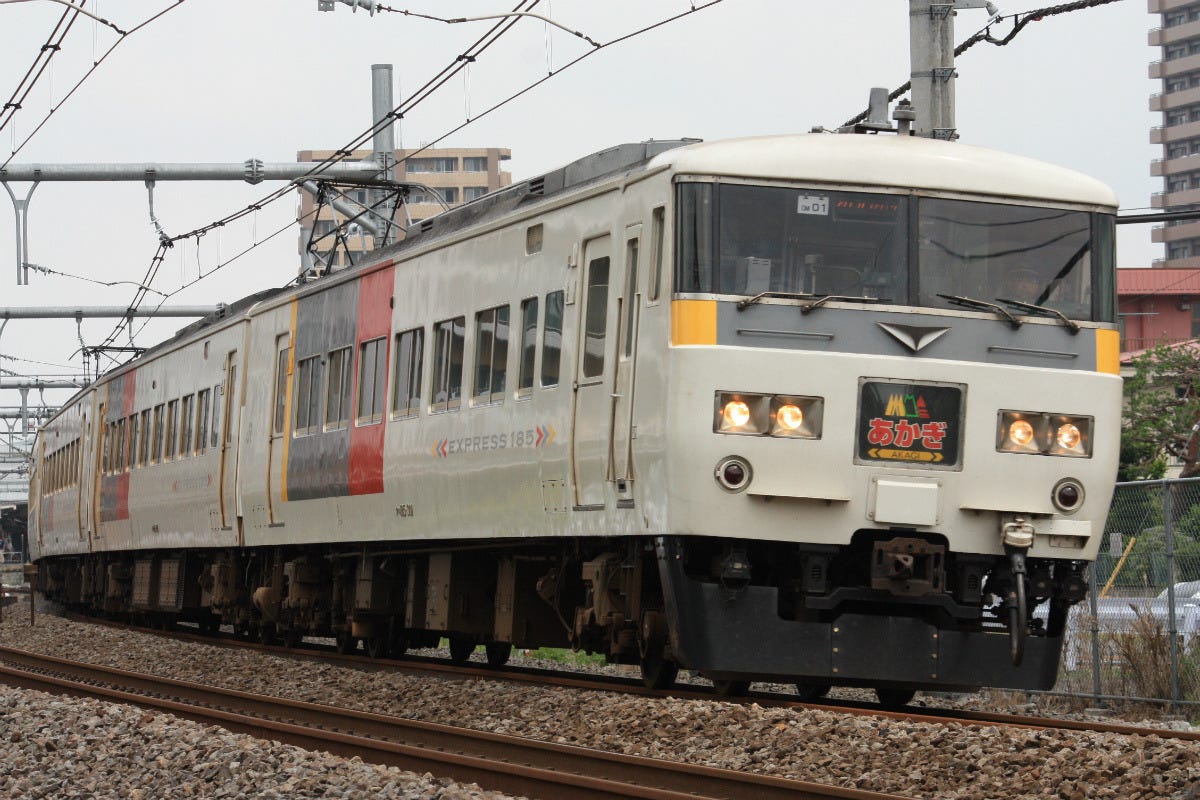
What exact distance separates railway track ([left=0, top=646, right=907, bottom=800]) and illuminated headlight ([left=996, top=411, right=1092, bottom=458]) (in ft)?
9.28

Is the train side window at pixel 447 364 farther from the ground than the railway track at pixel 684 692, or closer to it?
farther from the ground

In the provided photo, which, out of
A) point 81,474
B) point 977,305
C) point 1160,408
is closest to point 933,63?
point 977,305

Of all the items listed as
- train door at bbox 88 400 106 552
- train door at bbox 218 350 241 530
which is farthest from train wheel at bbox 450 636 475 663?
train door at bbox 88 400 106 552

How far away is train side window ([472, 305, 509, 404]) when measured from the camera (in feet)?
39.7

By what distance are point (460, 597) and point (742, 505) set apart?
14.3ft

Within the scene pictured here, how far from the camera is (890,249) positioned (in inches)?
389

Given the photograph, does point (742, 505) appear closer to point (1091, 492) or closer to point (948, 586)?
point (948, 586)

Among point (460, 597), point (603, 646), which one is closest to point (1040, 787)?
point (603, 646)

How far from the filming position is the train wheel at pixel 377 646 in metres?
16.1

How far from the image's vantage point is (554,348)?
11.3 meters

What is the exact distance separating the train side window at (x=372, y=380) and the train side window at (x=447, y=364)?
3.34 ft

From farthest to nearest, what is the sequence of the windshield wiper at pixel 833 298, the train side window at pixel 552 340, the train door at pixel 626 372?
the train side window at pixel 552 340 < the train door at pixel 626 372 < the windshield wiper at pixel 833 298

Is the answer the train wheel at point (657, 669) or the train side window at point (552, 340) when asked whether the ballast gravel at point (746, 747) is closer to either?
the train wheel at point (657, 669)

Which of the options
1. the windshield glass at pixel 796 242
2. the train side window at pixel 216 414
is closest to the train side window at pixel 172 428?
the train side window at pixel 216 414
